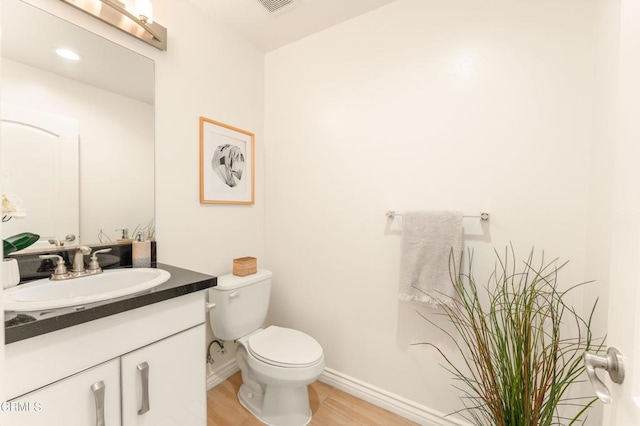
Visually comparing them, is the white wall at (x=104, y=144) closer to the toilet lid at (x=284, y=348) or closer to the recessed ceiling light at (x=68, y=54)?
the recessed ceiling light at (x=68, y=54)

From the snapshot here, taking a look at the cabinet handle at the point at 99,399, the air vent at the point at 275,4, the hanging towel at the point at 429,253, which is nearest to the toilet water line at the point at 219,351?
the cabinet handle at the point at 99,399

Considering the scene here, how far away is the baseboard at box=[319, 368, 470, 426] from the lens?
1.51 m

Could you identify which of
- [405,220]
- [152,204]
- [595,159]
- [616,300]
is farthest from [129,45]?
[595,159]

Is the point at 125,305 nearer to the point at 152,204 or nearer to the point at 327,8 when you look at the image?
the point at 152,204

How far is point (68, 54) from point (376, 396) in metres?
2.30

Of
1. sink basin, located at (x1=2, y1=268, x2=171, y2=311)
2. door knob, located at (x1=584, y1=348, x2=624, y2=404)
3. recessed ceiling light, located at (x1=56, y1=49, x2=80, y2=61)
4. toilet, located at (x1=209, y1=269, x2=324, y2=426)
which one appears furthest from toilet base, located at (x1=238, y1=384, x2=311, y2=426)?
recessed ceiling light, located at (x1=56, y1=49, x2=80, y2=61)

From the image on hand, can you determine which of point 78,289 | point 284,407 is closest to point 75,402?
point 78,289

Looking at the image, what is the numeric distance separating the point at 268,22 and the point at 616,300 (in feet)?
6.74

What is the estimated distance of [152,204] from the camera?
152 centimetres

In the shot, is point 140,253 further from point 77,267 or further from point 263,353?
point 263,353

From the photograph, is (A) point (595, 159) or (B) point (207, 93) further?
(B) point (207, 93)

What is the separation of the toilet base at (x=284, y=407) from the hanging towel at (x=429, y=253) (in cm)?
76

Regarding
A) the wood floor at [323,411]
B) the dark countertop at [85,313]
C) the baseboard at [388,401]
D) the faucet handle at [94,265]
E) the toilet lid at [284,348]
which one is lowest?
the wood floor at [323,411]

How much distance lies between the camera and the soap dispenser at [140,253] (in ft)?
4.67
